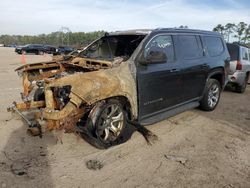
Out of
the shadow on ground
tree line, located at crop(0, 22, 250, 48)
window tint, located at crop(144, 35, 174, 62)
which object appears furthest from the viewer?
tree line, located at crop(0, 22, 250, 48)

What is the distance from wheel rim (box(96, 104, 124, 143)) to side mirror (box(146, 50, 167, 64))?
1.02 meters

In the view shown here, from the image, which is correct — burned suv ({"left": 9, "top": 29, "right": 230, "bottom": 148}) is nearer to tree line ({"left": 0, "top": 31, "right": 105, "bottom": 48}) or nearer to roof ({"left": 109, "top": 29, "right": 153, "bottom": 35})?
roof ({"left": 109, "top": 29, "right": 153, "bottom": 35})

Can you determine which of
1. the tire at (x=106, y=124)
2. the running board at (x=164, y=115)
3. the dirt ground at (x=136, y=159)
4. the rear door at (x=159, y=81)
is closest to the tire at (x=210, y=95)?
the running board at (x=164, y=115)

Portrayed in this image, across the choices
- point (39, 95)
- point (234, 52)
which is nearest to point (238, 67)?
point (234, 52)

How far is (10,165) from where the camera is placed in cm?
395

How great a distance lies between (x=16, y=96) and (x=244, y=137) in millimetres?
6233

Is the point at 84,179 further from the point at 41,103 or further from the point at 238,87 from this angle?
the point at 238,87

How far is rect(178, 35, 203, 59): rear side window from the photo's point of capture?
228 inches

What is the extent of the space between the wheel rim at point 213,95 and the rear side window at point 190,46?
1165 mm

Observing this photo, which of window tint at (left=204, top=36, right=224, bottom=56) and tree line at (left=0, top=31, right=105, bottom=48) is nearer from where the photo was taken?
window tint at (left=204, top=36, right=224, bottom=56)

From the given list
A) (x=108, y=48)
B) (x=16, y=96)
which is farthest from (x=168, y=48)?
(x=16, y=96)

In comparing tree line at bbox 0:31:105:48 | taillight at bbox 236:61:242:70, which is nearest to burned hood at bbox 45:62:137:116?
taillight at bbox 236:61:242:70

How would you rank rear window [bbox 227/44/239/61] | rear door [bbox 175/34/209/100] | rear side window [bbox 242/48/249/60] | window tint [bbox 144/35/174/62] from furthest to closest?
1. rear side window [bbox 242/48/249/60]
2. rear window [bbox 227/44/239/61]
3. rear door [bbox 175/34/209/100]
4. window tint [bbox 144/35/174/62]

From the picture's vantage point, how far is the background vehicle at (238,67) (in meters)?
10.1
